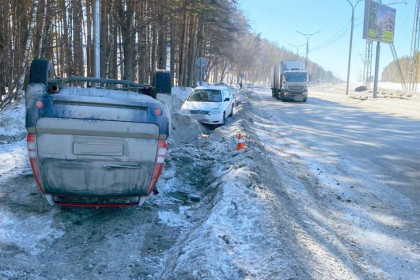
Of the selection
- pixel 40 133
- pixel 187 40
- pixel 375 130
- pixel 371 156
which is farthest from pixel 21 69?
pixel 187 40

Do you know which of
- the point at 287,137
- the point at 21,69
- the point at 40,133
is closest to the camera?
the point at 40,133

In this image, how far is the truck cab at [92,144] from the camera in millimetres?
4281

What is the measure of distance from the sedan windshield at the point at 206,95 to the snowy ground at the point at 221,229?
9.29m

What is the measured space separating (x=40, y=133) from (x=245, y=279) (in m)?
2.65

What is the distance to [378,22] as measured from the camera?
41.5m

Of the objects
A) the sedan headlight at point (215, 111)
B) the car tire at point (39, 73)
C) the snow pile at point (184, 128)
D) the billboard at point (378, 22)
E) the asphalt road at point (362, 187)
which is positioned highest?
the billboard at point (378, 22)

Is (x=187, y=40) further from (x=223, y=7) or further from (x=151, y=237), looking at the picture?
(x=151, y=237)

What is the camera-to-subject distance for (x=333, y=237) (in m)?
5.03

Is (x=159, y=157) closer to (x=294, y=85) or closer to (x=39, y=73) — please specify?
(x=39, y=73)

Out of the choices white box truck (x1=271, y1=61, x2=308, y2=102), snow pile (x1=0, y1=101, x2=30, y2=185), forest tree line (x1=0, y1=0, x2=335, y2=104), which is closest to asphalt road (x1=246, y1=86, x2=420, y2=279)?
snow pile (x1=0, y1=101, x2=30, y2=185)

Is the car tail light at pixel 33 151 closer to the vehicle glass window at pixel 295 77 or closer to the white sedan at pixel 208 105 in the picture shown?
the white sedan at pixel 208 105

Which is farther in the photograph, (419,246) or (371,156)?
(371,156)

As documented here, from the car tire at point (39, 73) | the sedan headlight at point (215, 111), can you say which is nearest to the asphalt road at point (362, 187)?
the sedan headlight at point (215, 111)

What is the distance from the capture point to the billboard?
40.4 m
